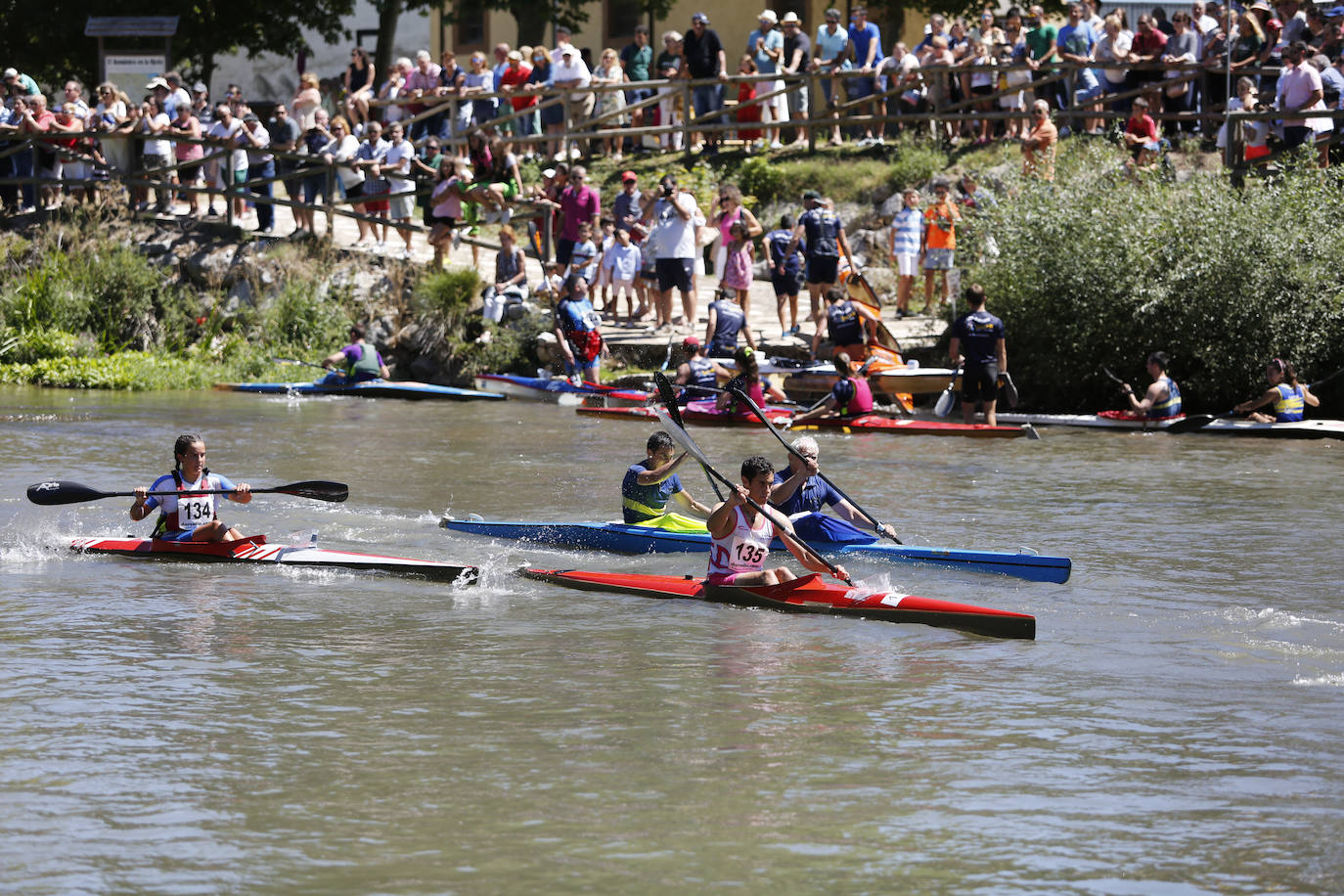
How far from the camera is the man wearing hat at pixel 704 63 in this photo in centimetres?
2762

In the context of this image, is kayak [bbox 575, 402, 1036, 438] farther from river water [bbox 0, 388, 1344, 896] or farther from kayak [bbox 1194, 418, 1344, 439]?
river water [bbox 0, 388, 1344, 896]

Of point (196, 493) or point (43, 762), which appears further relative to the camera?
point (196, 493)

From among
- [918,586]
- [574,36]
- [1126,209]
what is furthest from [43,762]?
[574,36]

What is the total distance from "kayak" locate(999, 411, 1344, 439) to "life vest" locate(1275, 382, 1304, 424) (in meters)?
0.10

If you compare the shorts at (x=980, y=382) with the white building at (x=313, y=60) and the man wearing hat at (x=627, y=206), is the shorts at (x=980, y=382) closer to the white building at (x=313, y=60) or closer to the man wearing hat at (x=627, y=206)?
the man wearing hat at (x=627, y=206)

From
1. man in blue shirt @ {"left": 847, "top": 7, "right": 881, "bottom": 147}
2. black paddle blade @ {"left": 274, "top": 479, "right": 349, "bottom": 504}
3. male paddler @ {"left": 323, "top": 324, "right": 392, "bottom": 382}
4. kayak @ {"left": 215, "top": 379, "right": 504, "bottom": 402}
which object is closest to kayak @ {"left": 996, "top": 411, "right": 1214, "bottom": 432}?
kayak @ {"left": 215, "top": 379, "right": 504, "bottom": 402}

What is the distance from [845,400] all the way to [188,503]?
28.6 ft

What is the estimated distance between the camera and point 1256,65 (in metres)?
23.0

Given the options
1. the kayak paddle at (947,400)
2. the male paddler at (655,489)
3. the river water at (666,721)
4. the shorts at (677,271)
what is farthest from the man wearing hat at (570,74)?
the male paddler at (655,489)

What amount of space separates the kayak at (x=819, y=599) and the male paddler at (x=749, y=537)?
0.28 ft

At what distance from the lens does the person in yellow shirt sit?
22.9m

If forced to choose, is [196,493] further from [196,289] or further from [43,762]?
[196,289]

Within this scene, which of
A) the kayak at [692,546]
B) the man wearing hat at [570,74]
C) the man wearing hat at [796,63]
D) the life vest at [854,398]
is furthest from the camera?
the man wearing hat at [570,74]

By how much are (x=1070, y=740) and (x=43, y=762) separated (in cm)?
494
